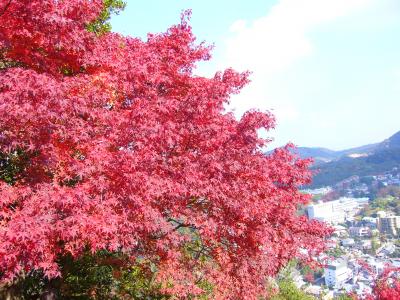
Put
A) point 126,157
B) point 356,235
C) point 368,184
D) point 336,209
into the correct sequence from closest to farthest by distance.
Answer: point 126,157
point 356,235
point 336,209
point 368,184

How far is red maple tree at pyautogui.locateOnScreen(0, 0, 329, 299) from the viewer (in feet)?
19.1

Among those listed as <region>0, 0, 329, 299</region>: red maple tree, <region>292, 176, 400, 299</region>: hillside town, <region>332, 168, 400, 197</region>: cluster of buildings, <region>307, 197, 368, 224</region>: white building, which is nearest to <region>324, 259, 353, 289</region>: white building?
<region>292, 176, 400, 299</region>: hillside town

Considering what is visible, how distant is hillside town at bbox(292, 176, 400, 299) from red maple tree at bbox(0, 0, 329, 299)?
13114 millimetres

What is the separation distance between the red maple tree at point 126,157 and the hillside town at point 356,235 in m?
13.1

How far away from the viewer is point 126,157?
626cm

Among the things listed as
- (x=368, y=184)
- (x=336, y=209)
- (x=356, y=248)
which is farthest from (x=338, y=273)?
(x=368, y=184)

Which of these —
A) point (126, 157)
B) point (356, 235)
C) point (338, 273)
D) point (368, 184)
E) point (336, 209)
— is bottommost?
point (338, 273)

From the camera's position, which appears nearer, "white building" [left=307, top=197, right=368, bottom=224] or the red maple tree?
the red maple tree

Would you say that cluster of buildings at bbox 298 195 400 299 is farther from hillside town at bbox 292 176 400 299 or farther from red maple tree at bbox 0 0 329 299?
red maple tree at bbox 0 0 329 299

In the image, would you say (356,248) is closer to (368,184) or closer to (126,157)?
(126,157)

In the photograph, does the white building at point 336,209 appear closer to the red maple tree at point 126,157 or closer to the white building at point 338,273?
the white building at point 338,273

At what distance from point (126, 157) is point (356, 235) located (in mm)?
104915

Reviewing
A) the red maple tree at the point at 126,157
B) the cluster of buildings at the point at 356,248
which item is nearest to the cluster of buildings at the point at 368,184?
the cluster of buildings at the point at 356,248

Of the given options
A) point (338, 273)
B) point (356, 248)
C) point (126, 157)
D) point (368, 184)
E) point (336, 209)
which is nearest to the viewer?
point (126, 157)
